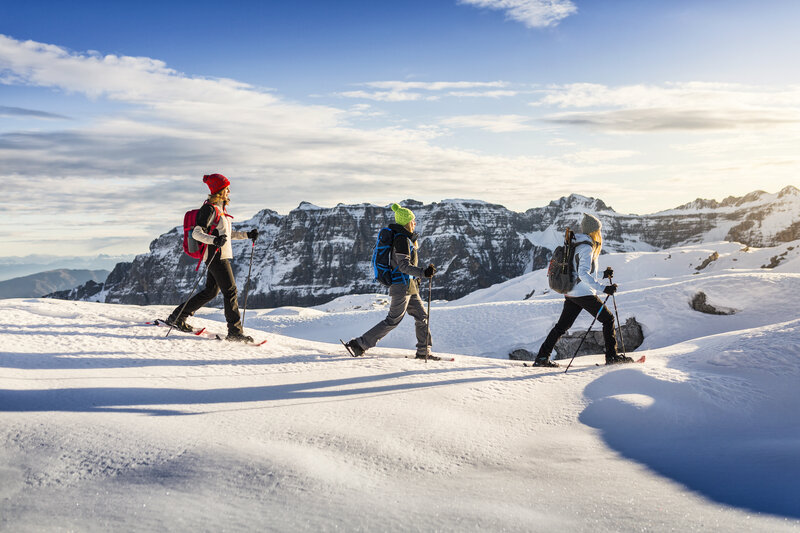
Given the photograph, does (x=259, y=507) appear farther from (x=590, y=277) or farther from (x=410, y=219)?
(x=590, y=277)

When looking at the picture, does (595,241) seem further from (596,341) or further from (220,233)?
(596,341)

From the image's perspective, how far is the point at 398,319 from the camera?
7832mm

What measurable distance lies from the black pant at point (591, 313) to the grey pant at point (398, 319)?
73.4 inches

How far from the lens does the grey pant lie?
7762mm

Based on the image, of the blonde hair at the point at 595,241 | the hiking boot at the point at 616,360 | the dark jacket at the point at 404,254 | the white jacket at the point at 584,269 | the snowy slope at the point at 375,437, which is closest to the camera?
the snowy slope at the point at 375,437

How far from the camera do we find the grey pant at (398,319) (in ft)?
25.5

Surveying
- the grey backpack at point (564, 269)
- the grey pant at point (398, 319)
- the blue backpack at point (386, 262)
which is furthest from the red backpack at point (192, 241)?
the grey backpack at point (564, 269)

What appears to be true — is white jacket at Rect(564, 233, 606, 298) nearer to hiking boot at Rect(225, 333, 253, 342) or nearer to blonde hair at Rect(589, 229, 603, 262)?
blonde hair at Rect(589, 229, 603, 262)

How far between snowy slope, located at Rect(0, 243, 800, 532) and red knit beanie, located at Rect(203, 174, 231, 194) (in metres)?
2.29

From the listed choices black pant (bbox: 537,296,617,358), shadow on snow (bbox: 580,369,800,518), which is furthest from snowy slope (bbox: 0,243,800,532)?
black pant (bbox: 537,296,617,358)

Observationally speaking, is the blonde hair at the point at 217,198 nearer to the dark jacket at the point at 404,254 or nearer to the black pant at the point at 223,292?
the black pant at the point at 223,292

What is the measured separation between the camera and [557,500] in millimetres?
3311

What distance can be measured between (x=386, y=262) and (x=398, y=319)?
0.88 metres

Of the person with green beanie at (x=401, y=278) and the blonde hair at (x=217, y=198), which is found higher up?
the blonde hair at (x=217, y=198)
